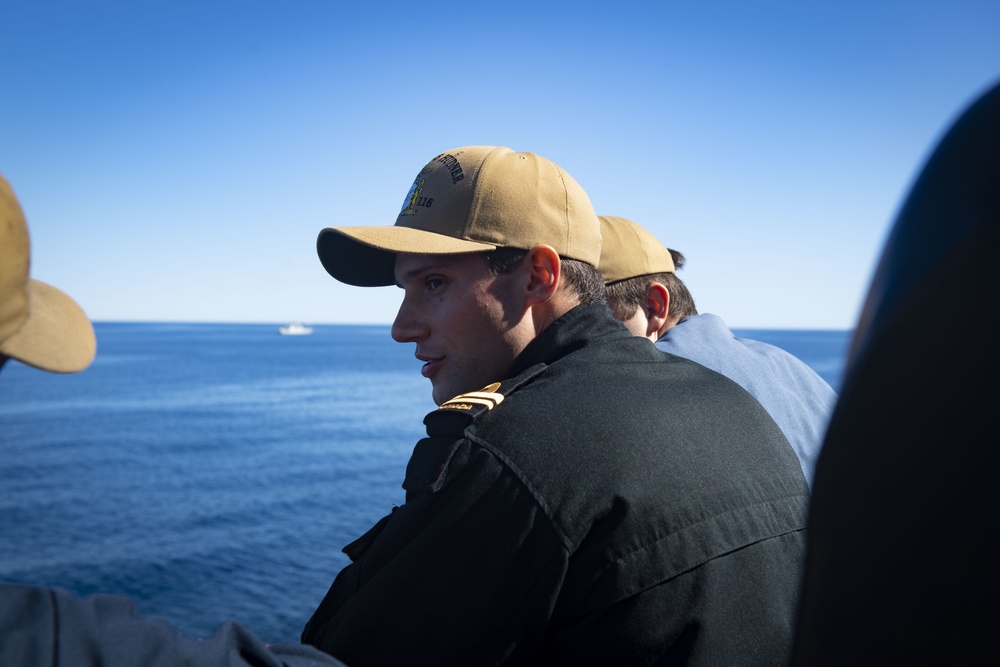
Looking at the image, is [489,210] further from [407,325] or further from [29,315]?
[29,315]

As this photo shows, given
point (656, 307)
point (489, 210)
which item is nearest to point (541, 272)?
point (489, 210)

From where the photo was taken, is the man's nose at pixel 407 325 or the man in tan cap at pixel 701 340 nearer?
the man's nose at pixel 407 325

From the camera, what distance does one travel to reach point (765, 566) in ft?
6.83

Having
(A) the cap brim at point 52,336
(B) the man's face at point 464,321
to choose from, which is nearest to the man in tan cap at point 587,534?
(B) the man's face at point 464,321

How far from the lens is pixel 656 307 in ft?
17.1

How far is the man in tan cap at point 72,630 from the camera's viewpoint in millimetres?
1086

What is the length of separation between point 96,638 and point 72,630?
36mm

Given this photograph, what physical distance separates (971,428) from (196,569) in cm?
2888

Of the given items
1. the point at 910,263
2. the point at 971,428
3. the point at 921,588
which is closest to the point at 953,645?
the point at 921,588

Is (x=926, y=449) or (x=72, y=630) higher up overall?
(x=926, y=449)

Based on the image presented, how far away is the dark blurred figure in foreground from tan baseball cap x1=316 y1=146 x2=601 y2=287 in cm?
229

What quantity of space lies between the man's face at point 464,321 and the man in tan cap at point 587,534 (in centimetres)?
47

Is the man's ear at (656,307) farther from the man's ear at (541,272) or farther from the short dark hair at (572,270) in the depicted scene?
the man's ear at (541,272)

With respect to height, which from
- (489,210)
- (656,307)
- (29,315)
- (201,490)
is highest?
(489,210)
